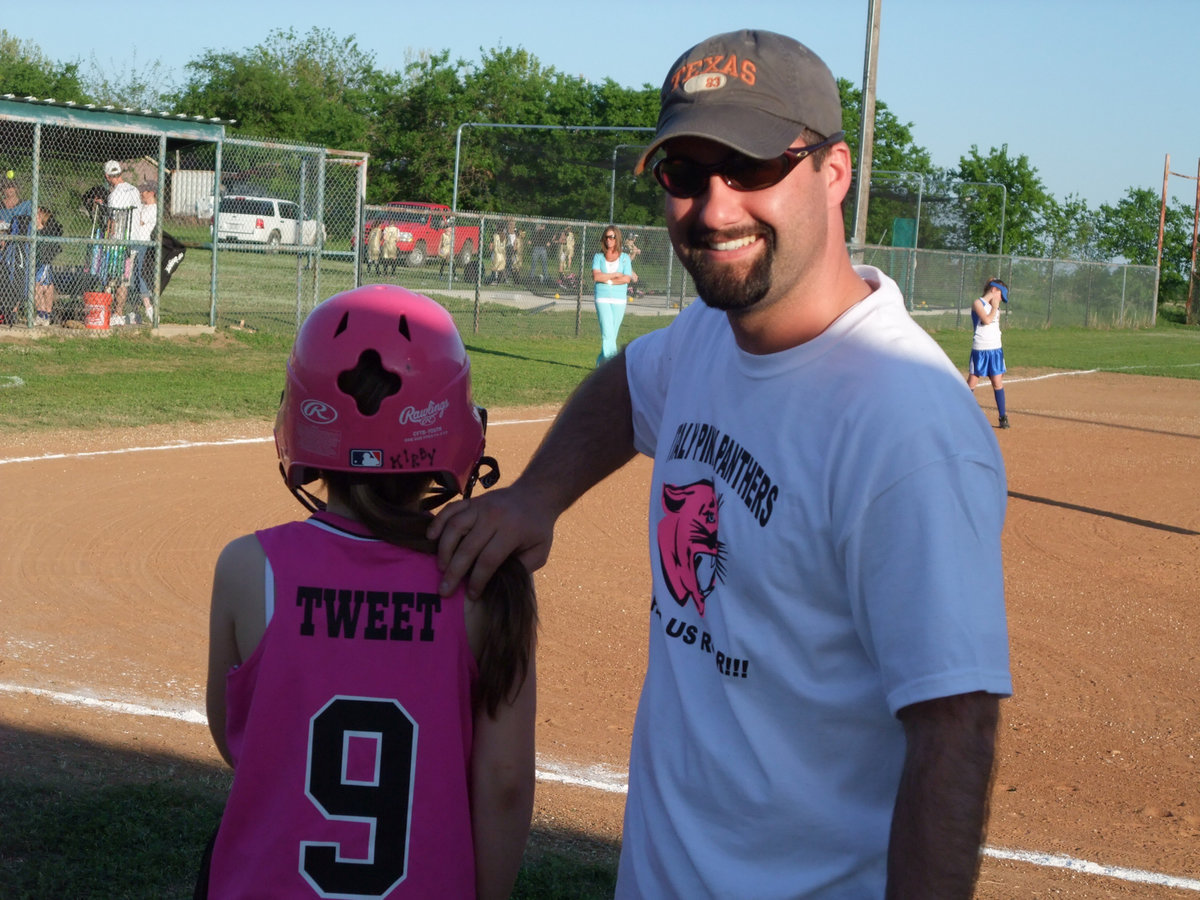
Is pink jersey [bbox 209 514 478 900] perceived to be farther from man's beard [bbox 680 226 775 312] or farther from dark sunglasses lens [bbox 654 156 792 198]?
dark sunglasses lens [bbox 654 156 792 198]

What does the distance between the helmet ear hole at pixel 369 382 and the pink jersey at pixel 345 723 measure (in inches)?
9.3

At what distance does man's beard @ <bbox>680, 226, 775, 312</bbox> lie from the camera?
185cm

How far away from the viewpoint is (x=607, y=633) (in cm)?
653

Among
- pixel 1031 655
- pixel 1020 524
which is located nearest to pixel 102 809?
pixel 1031 655

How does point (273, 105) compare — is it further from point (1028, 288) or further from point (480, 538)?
point (480, 538)

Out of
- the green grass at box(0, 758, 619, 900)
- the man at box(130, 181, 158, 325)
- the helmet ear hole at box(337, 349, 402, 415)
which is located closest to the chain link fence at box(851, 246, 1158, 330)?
the man at box(130, 181, 158, 325)

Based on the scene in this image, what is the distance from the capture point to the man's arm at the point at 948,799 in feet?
4.90

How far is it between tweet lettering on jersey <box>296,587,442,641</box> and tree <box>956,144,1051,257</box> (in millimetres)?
56635

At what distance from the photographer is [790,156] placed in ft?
6.05

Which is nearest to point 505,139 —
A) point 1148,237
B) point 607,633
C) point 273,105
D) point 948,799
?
point 273,105

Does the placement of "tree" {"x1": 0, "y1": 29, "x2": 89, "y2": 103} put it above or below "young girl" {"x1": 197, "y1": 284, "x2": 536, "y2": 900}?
above

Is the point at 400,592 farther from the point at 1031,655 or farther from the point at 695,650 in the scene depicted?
the point at 1031,655

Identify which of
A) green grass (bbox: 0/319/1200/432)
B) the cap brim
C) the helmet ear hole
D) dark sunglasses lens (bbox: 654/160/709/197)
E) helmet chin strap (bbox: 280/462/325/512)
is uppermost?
the cap brim

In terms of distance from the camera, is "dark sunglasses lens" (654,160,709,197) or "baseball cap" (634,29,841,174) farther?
"dark sunglasses lens" (654,160,709,197)
